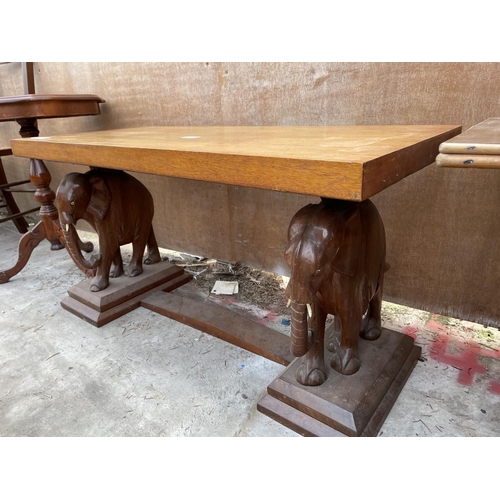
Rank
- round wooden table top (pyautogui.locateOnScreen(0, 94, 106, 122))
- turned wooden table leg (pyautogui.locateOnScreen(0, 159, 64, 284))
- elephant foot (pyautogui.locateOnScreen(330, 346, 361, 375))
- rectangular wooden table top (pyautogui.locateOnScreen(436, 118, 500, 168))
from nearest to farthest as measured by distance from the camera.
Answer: rectangular wooden table top (pyautogui.locateOnScreen(436, 118, 500, 168)) → elephant foot (pyautogui.locateOnScreen(330, 346, 361, 375)) → round wooden table top (pyautogui.locateOnScreen(0, 94, 106, 122)) → turned wooden table leg (pyautogui.locateOnScreen(0, 159, 64, 284))

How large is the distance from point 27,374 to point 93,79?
5.99 feet

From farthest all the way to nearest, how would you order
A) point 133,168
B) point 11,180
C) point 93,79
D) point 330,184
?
1. point 11,180
2. point 93,79
3. point 133,168
4. point 330,184

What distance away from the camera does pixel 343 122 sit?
5.70 feet

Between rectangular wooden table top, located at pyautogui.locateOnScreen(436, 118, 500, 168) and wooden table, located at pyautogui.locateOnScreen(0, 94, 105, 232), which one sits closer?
rectangular wooden table top, located at pyautogui.locateOnScreen(436, 118, 500, 168)

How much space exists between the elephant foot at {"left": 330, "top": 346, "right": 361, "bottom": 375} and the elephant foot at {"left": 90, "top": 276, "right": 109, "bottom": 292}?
117 centimetres

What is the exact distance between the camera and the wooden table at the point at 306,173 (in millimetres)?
793

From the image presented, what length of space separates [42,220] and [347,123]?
1741mm

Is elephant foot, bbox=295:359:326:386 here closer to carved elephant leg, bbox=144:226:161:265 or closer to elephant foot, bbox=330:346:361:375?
elephant foot, bbox=330:346:361:375

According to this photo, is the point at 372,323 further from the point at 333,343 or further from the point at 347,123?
the point at 347,123

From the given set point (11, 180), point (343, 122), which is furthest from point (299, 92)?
point (11, 180)

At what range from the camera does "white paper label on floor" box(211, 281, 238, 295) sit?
6.77 ft

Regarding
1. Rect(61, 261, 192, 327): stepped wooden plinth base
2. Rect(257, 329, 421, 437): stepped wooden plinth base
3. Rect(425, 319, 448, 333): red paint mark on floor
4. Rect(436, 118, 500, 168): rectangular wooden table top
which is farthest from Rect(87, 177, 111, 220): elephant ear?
Rect(425, 319, 448, 333): red paint mark on floor

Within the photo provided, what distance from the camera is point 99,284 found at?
1.88 metres

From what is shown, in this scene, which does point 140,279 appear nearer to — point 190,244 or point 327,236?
point 190,244
